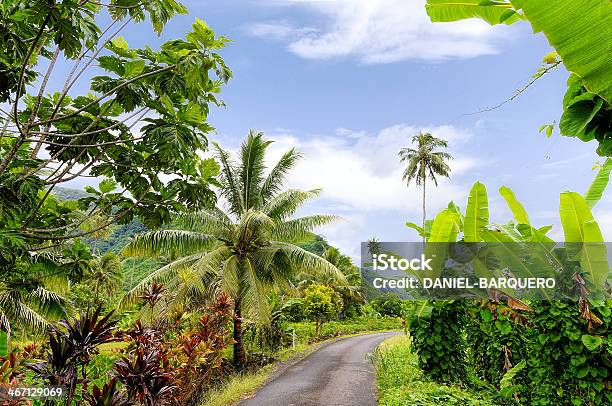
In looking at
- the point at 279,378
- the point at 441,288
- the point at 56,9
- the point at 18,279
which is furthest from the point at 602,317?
the point at 279,378

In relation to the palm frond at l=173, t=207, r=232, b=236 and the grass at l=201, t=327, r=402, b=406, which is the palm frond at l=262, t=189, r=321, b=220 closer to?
the palm frond at l=173, t=207, r=232, b=236

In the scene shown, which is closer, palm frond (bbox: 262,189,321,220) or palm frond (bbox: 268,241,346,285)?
palm frond (bbox: 268,241,346,285)

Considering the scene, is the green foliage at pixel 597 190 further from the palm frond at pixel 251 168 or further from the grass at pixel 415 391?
the palm frond at pixel 251 168

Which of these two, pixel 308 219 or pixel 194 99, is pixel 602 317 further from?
pixel 308 219

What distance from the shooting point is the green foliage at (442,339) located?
6.70 meters

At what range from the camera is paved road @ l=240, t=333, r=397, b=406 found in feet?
25.2

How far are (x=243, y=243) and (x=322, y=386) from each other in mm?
6065

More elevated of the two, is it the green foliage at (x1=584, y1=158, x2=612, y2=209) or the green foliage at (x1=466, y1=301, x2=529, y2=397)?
the green foliage at (x1=584, y1=158, x2=612, y2=209)

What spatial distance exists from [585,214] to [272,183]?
1124 cm

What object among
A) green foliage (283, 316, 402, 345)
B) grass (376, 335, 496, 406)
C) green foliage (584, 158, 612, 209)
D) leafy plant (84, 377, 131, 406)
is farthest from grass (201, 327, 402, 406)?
green foliage (584, 158, 612, 209)

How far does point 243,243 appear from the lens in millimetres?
13711

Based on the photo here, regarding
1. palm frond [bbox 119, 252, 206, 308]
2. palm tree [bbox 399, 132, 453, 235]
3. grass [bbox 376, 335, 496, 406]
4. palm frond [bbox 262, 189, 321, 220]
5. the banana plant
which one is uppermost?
palm tree [bbox 399, 132, 453, 235]

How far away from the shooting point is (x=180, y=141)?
→ 11.5 feet

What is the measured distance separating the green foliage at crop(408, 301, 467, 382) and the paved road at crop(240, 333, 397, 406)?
148cm
